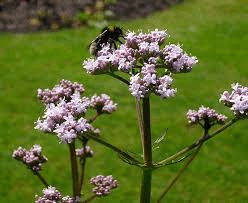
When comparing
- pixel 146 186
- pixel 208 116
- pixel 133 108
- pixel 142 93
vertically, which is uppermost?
pixel 133 108

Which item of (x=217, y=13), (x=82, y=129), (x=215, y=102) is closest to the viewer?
(x=82, y=129)

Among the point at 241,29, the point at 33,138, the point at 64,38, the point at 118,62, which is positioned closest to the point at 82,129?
the point at 118,62

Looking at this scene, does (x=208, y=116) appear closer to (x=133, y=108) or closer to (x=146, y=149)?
(x=146, y=149)

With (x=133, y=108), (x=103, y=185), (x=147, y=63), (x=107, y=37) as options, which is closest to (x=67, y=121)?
(x=147, y=63)

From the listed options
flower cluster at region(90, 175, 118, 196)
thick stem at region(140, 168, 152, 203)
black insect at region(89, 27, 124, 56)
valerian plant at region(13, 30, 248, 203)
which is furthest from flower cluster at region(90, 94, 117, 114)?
thick stem at region(140, 168, 152, 203)

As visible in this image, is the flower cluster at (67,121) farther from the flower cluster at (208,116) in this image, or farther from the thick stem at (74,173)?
the flower cluster at (208,116)

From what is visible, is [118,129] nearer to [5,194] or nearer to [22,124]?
[22,124]

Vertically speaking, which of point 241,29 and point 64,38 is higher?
point 241,29

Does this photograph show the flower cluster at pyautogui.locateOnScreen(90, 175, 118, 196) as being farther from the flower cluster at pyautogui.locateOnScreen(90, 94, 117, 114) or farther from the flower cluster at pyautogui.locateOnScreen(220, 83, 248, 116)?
the flower cluster at pyautogui.locateOnScreen(220, 83, 248, 116)
